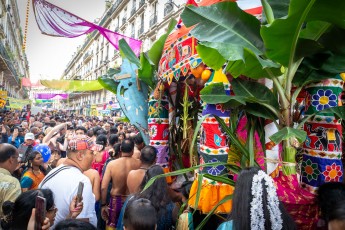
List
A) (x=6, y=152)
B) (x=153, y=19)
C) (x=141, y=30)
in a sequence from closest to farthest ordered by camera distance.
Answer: (x=6, y=152)
(x=153, y=19)
(x=141, y=30)

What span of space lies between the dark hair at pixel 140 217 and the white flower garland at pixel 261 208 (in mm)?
743

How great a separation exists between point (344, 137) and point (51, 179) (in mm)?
3094

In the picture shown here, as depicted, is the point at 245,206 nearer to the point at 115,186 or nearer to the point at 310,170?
the point at 310,170

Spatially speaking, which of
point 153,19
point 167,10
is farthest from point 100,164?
point 153,19

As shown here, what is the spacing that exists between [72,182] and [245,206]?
166 centimetres

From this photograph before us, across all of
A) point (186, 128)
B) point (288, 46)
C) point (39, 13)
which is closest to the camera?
point (288, 46)

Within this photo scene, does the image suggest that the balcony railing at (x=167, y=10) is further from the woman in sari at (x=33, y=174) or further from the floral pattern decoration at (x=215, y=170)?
the floral pattern decoration at (x=215, y=170)

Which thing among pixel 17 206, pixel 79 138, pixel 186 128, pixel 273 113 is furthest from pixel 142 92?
pixel 17 206

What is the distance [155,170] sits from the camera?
9.61 ft

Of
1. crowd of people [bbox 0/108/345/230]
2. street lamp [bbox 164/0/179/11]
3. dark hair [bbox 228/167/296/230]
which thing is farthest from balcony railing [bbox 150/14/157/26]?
dark hair [bbox 228/167/296/230]

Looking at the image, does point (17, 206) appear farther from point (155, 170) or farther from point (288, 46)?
point (288, 46)

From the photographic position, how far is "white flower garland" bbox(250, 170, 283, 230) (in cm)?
150

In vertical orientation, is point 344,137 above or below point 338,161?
above

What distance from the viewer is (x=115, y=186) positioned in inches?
150
